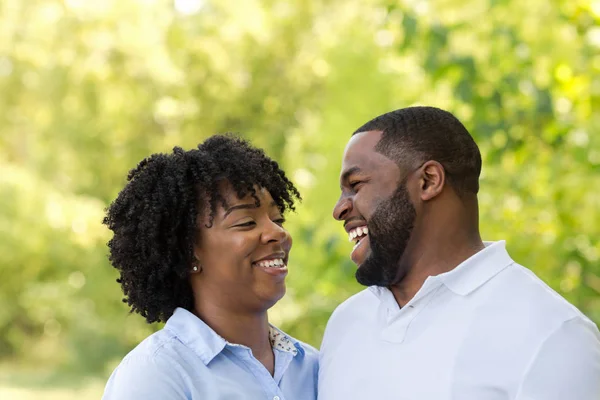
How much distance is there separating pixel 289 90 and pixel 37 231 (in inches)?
176

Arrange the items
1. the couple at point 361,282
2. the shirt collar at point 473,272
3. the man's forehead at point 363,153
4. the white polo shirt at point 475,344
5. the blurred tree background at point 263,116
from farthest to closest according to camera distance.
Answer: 1. the blurred tree background at point 263,116
2. the man's forehead at point 363,153
3. the shirt collar at point 473,272
4. the couple at point 361,282
5. the white polo shirt at point 475,344

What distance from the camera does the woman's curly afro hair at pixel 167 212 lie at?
2189 millimetres

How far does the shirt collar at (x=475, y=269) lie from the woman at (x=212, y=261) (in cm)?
43

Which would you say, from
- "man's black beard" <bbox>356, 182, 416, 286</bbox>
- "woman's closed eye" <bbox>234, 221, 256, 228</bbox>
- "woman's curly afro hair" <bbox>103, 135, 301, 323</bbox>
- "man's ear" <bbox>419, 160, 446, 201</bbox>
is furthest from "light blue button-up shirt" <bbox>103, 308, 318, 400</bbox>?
"man's ear" <bbox>419, 160, 446, 201</bbox>

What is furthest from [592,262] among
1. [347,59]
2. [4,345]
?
[4,345]

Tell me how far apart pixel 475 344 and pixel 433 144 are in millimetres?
483

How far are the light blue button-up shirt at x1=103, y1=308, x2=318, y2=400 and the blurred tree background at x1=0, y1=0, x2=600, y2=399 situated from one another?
191 cm

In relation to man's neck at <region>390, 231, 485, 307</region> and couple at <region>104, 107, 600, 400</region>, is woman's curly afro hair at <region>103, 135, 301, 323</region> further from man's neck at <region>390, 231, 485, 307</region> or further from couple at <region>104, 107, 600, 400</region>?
man's neck at <region>390, 231, 485, 307</region>

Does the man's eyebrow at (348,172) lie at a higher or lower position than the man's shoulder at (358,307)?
higher

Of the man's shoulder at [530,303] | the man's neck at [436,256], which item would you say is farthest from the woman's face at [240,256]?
the man's shoulder at [530,303]

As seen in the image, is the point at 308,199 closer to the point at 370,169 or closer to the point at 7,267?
the point at 370,169

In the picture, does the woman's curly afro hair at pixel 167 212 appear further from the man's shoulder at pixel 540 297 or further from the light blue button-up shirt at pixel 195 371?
the man's shoulder at pixel 540 297

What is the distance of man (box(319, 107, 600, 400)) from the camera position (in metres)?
1.84

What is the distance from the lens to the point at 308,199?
291 inches
